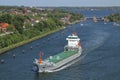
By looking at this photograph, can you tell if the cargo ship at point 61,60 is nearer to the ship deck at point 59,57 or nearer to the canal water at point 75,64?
the ship deck at point 59,57

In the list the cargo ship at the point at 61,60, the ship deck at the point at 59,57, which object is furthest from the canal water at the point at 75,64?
the ship deck at the point at 59,57

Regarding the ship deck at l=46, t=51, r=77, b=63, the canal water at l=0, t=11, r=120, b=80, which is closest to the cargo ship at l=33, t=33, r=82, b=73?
the ship deck at l=46, t=51, r=77, b=63

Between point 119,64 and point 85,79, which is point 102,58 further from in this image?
point 85,79

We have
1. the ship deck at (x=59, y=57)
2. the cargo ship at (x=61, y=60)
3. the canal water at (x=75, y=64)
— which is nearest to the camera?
the canal water at (x=75, y=64)

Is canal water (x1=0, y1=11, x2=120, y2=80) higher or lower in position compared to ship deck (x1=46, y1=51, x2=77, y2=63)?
lower

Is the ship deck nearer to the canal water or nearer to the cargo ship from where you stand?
the cargo ship

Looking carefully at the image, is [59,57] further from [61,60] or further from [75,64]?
[75,64]

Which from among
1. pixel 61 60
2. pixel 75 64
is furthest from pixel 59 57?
pixel 75 64

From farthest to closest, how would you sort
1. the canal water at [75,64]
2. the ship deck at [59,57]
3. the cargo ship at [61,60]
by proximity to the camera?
the ship deck at [59,57] < the cargo ship at [61,60] < the canal water at [75,64]
